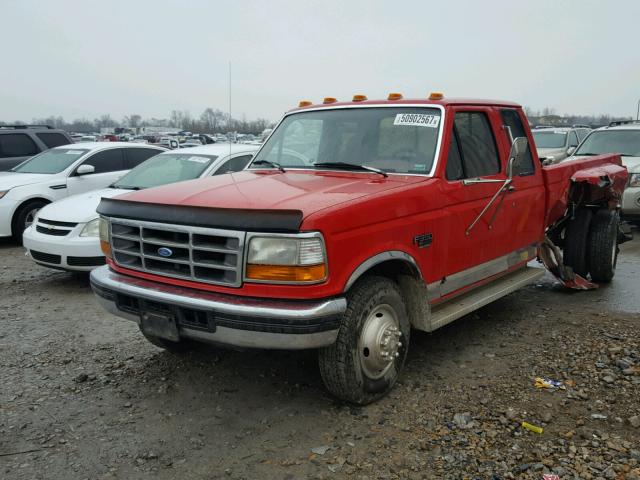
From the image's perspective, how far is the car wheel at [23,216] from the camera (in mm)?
9203

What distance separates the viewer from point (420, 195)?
387 centimetres

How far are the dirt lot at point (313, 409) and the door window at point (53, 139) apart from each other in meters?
7.82

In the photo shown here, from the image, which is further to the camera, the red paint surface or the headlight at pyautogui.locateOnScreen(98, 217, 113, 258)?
the headlight at pyautogui.locateOnScreen(98, 217, 113, 258)

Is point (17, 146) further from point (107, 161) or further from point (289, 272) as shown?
point (289, 272)

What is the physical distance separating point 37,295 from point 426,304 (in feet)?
15.6

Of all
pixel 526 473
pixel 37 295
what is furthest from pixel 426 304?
pixel 37 295

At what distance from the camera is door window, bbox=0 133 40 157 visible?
11.7m

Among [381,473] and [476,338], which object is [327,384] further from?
[476,338]

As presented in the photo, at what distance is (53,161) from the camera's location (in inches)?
386

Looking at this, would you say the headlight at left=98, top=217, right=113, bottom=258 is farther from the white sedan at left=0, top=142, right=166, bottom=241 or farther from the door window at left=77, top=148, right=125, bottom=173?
the door window at left=77, top=148, right=125, bottom=173

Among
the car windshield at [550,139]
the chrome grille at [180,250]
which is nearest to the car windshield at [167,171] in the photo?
the chrome grille at [180,250]

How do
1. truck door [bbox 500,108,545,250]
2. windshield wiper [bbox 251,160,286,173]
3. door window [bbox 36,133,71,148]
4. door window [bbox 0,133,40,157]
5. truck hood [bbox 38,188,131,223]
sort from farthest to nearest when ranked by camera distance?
door window [bbox 36,133,71,148]
door window [bbox 0,133,40,157]
truck hood [bbox 38,188,131,223]
truck door [bbox 500,108,545,250]
windshield wiper [bbox 251,160,286,173]

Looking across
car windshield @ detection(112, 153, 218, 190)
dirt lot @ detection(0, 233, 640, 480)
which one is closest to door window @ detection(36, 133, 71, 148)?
car windshield @ detection(112, 153, 218, 190)

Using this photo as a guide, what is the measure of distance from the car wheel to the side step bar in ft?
24.9
